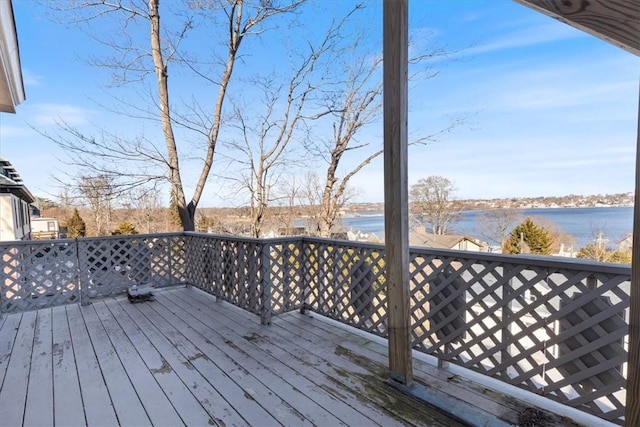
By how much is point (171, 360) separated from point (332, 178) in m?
7.03

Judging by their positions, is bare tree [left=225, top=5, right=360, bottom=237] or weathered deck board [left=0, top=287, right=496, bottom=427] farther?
bare tree [left=225, top=5, right=360, bottom=237]

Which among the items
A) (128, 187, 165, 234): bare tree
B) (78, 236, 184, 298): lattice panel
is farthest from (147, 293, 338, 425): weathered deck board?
(128, 187, 165, 234): bare tree

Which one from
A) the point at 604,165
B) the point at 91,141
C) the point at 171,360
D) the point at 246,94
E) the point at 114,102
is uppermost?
the point at 246,94

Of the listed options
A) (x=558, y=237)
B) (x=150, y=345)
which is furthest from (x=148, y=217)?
(x=558, y=237)

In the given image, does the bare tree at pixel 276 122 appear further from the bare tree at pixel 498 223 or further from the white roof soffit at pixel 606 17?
the bare tree at pixel 498 223

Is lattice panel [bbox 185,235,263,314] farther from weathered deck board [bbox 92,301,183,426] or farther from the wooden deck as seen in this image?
weathered deck board [bbox 92,301,183,426]

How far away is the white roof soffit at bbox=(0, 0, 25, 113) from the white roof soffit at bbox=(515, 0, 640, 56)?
258cm

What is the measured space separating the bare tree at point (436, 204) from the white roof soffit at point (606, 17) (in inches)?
374

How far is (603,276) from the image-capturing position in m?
1.68

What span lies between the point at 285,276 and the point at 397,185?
1994 mm

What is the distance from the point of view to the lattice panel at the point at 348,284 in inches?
113

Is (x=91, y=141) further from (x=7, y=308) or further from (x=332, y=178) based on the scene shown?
(x=332, y=178)

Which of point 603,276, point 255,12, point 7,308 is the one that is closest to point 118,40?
point 255,12

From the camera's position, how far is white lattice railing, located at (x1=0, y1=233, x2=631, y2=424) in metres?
1.74
